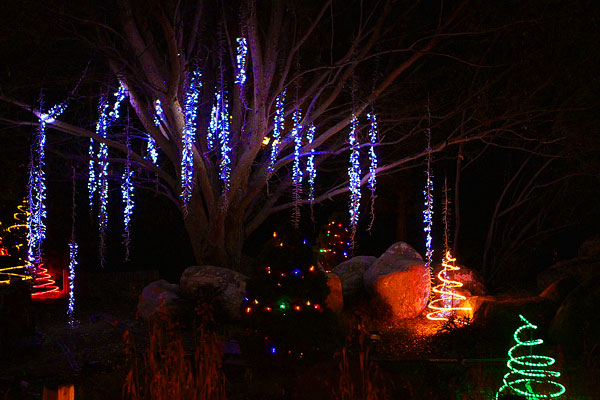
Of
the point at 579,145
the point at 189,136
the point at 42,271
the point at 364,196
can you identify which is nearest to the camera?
the point at 189,136

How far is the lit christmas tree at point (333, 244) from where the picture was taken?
13.5 m

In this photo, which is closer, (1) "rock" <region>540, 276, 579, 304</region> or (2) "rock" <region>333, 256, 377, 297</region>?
(1) "rock" <region>540, 276, 579, 304</region>

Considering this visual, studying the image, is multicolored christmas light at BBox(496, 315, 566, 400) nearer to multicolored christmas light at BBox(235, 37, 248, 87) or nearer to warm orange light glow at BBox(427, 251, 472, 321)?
warm orange light glow at BBox(427, 251, 472, 321)

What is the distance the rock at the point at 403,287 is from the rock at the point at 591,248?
5.24 m

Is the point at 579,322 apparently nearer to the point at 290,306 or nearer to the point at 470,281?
the point at 290,306

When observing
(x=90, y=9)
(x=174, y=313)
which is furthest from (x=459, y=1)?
(x=174, y=313)

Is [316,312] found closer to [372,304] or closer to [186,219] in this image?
[372,304]

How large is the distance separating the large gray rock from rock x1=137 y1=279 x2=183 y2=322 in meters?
3.56

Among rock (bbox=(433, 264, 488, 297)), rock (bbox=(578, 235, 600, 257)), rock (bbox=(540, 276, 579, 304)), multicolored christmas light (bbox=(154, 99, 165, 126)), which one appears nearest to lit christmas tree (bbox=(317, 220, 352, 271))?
rock (bbox=(433, 264, 488, 297))

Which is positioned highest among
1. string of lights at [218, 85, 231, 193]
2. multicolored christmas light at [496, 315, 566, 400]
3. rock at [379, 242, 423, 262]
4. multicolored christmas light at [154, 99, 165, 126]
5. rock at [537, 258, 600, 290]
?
multicolored christmas light at [154, 99, 165, 126]

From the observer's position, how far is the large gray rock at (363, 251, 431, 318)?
9.59 meters

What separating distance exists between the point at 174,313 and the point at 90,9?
532cm

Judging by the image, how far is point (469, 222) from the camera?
15992 mm

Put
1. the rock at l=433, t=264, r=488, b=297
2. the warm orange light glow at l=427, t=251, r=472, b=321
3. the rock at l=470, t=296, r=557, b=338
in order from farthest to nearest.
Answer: the rock at l=433, t=264, r=488, b=297 < the warm orange light glow at l=427, t=251, r=472, b=321 < the rock at l=470, t=296, r=557, b=338
